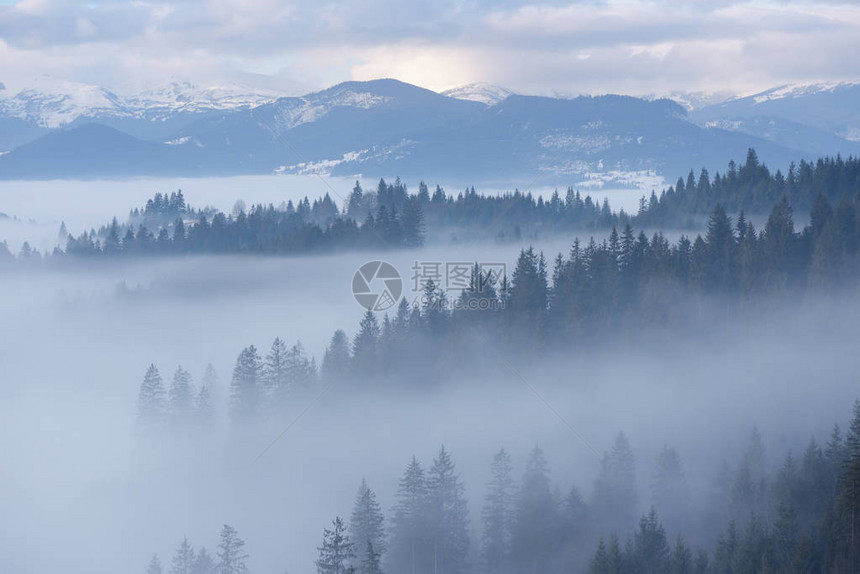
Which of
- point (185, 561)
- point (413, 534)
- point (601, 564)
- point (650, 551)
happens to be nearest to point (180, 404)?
point (413, 534)

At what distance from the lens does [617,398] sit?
93438mm

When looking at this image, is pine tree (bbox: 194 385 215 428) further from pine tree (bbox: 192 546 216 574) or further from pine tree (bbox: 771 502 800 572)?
pine tree (bbox: 771 502 800 572)

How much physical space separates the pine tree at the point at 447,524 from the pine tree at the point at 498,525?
1.46 metres

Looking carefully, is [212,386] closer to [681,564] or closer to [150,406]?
[150,406]

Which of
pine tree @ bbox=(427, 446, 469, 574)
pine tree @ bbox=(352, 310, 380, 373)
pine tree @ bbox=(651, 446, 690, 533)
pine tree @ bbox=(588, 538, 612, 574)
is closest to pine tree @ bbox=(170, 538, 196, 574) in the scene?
pine tree @ bbox=(427, 446, 469, 574)

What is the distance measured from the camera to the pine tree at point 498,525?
2692 inches

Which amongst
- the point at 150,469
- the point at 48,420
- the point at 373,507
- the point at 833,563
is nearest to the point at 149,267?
the point at 48,420

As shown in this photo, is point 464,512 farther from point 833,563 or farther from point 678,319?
point 678,319

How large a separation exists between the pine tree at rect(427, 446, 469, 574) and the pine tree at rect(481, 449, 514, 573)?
1.46 metres

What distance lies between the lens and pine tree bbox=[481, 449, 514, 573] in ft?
224

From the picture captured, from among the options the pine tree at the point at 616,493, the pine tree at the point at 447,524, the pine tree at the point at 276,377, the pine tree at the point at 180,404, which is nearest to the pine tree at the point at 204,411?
the pine tree at the point at 180,404

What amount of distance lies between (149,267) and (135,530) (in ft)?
369

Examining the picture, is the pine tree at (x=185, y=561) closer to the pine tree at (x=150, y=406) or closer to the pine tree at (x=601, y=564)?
the pine tree at (x=601, y=564)

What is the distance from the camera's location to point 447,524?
6825 cm
